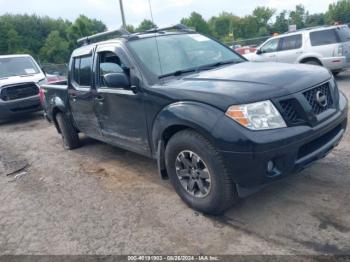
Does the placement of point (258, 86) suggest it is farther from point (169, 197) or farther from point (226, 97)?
point (169, 197)

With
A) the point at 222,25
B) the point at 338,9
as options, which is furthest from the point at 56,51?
the point at 338,9

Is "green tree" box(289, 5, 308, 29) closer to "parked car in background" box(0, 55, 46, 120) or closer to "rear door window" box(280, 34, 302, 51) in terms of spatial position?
"rear door window" box(280, 34, 302, 51)

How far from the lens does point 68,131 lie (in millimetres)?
6516

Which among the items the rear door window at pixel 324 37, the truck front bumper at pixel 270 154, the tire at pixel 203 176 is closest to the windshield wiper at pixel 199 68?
the tire at pixel 203 176

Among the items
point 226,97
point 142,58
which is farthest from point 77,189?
point 226,97

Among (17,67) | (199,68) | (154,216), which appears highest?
(17,67)

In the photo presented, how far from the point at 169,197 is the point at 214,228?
889mm

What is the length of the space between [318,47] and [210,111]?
30.7 ft

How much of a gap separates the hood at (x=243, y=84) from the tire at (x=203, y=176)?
39cm

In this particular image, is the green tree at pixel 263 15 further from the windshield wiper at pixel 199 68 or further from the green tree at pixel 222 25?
the windshield wiper at pixel 199 68

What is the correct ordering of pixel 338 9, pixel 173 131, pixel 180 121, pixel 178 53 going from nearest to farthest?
pixel 180 121
pixel 173 131
pixel 178 53
pixel 338 9

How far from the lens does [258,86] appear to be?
3268 millimetres

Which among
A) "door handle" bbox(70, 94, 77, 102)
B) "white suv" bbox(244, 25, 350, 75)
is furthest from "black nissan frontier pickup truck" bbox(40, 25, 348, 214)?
"white suv" bbox(244, 25, 350, 75)

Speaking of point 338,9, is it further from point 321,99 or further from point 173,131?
point 173,131
